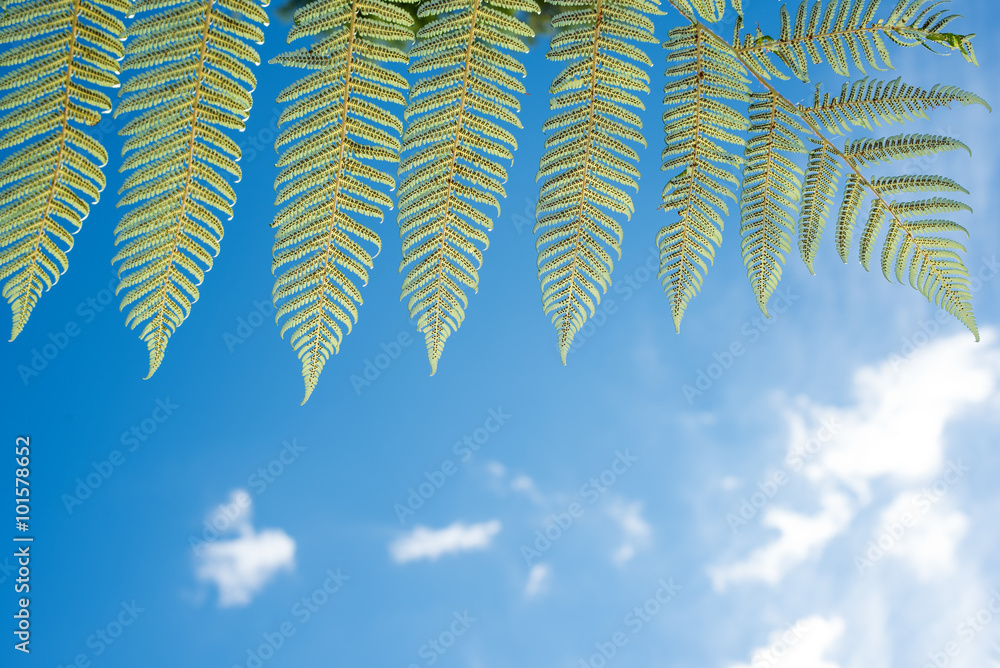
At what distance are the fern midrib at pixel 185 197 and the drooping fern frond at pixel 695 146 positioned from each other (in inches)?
34.5

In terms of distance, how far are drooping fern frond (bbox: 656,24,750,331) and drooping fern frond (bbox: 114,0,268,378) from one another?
2.66 ft

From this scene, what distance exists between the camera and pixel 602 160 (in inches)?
50.9

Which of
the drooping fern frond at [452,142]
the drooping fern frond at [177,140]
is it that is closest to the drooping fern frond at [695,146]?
the drooping fern frond at [452,142]

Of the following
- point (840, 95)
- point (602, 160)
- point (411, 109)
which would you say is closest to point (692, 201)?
point (602, 160)

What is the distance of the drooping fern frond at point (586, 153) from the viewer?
126 cm

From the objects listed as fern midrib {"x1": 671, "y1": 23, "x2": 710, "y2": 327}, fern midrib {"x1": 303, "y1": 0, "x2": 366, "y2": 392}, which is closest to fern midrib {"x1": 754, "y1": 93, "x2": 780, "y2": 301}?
fern midrib {"x1": 671, "y1": 23, "x2": 710, "y2": 327}

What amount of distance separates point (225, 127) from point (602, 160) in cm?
69

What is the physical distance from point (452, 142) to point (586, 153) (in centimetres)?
27

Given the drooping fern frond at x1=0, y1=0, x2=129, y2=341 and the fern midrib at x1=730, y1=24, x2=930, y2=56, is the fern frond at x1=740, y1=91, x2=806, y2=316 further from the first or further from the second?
the drooping fern frond at x1=0, y1=0, x2=129, y2=341

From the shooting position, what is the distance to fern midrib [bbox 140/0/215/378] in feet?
3.71

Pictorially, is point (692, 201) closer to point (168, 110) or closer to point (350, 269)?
point (350, 269)

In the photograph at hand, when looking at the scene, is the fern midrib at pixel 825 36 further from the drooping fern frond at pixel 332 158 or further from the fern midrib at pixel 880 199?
the drooping fern frond at pixel 332 158

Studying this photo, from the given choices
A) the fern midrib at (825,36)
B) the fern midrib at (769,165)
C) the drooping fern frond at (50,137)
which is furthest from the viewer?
the fern midrib at (769,165)

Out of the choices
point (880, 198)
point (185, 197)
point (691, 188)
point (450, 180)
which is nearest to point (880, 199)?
point (880, 198)
